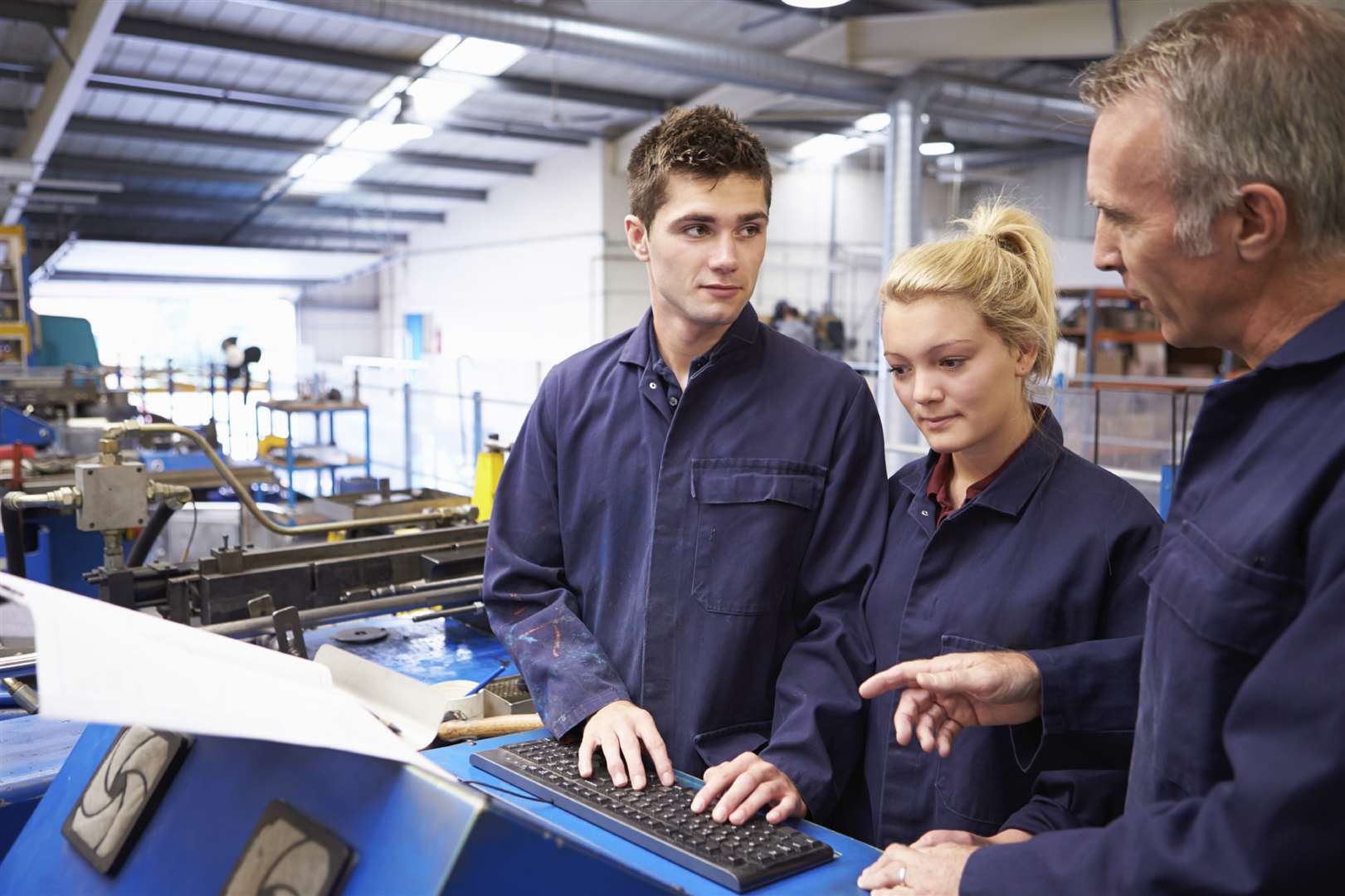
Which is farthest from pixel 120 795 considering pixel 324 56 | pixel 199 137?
pixel 199 137

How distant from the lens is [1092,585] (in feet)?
3.10

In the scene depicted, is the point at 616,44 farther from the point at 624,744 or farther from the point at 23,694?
the point at 624,744

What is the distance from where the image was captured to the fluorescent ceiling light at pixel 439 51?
639 cm

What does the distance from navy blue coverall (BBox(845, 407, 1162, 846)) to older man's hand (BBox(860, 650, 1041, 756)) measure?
0.02 metres

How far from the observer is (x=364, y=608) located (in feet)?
6.11

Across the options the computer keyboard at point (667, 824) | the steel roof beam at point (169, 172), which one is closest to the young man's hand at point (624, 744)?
the computer keyboard at point (667, 824)

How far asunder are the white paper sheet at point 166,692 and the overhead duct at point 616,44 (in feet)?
14.2

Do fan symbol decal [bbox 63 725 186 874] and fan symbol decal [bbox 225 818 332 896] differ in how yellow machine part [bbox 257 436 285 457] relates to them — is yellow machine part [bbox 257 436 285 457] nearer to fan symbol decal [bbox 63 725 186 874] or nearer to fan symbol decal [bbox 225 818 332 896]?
fan symbol decal [bbox 63 725 186 874]

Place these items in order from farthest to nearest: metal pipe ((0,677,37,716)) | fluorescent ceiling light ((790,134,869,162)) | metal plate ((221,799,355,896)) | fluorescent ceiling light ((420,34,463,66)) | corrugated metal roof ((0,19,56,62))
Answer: fluorescent ceiling light ((790,134,869,162)) → fluorescent ceiling light ((420,34,463,66)) → corrugated metal roof ((0,19,56,62)) → metal pipe ((0,677,37,716)) → metal plate ((221,799,355,896))

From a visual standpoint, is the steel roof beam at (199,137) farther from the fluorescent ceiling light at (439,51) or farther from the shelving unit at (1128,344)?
the shelving unit at (1128,344)

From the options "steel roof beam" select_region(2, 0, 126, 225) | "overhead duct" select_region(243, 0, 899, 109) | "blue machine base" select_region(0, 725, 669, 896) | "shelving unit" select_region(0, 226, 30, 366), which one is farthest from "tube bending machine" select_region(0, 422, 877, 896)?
"shelving unit" select_region(0, 226, 30, 366)

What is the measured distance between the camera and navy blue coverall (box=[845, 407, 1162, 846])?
90 cm

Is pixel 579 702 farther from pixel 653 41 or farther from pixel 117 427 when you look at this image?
pixel 653 41

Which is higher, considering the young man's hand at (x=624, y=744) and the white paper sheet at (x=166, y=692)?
the white paper sheet at (x=166, y=692)
